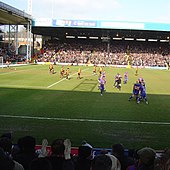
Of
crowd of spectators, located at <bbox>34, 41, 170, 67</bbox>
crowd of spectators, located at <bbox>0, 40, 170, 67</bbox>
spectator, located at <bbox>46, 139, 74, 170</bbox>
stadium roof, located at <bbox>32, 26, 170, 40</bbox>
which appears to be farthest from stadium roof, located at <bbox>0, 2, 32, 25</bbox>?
spectator, located at <bbox>46, 139, 74, 170</bbox>

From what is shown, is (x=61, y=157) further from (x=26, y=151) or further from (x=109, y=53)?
(x=109, y=53)

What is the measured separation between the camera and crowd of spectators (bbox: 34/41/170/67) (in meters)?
83.3

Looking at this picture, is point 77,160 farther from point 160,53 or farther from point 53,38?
point 53,38

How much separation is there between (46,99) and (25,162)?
51.6 ft

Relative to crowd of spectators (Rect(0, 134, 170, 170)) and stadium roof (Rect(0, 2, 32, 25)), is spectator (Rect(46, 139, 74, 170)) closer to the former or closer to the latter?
crowd of spectators (Rect(0, 134, 170, 170))

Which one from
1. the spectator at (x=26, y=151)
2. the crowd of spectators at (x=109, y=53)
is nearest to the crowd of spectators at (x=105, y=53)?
the crowd of spectators at (x=109, y=53)

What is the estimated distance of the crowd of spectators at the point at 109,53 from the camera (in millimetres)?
83312

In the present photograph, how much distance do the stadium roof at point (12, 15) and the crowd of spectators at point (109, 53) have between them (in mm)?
14113

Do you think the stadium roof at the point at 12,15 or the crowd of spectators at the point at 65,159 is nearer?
the crowd of spectators at the point at 65,159

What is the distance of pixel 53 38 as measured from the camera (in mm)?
96938

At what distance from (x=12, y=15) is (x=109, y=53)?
35177 millimetres

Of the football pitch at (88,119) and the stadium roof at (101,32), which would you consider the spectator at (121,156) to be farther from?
the stadium roof at (101,32)

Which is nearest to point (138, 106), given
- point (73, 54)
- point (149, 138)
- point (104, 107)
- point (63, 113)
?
point (104, 107)

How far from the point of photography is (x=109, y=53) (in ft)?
291
